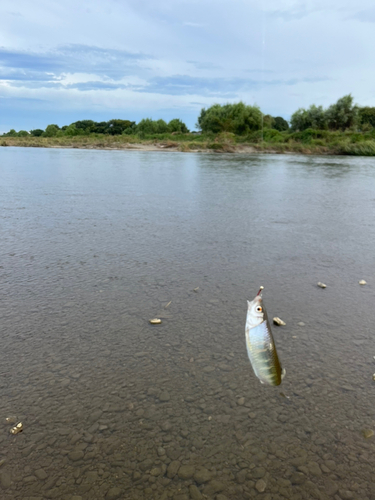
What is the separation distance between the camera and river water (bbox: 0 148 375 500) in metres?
2.10

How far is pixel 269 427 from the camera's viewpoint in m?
2.43

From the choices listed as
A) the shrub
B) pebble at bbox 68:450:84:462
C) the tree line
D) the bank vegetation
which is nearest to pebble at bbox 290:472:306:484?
pebble at bbox 68:450:84:462

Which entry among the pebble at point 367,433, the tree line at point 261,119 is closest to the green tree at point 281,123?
the tree line at point 261,119

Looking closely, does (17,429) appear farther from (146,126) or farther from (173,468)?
(146,126)

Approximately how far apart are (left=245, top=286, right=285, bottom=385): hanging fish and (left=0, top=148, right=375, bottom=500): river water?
55 centimetres

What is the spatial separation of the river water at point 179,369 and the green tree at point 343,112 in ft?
262

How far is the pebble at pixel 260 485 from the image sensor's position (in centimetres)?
203

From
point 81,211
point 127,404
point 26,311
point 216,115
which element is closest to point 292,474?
point 127,404

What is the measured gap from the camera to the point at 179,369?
298cm

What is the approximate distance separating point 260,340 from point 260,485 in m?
0.77

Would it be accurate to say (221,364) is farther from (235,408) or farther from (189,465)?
(189,465)

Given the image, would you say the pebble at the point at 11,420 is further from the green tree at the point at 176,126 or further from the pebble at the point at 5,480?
the green tree at the point at 176,126

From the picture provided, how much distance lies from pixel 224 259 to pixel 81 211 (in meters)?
4.41

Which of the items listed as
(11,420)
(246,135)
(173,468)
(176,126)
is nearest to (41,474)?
(11,420)
